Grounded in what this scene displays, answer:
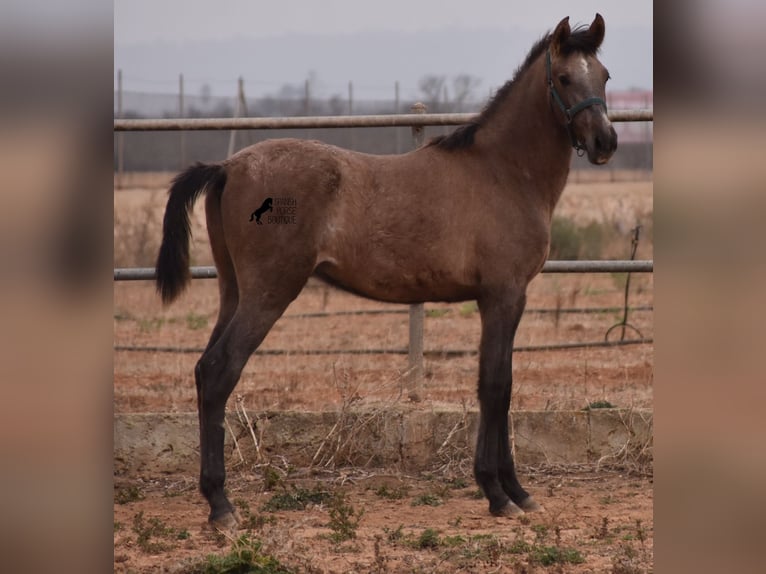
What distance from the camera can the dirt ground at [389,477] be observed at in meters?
3.62

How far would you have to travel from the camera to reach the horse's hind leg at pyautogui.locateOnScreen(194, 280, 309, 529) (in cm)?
433

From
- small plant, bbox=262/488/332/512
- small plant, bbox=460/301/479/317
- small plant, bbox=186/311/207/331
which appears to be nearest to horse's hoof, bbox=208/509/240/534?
small plant, bbox=262/488/332/512

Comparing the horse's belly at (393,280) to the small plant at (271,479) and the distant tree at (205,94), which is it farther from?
the distant tree at (205,94)

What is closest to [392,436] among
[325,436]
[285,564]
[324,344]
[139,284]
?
[325,436]

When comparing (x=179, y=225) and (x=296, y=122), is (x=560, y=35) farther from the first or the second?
(x=179, y=225)

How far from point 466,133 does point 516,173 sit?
0.34 m

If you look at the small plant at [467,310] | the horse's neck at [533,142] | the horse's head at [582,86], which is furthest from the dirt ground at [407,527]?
the small plant at [467,310]

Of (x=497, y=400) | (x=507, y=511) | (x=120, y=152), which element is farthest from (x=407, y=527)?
(x=120, y=152)

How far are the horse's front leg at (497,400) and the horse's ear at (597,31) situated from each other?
127 cm

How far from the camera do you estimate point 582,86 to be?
14.6ft

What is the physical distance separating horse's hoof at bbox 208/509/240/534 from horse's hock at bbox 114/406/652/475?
99 cm

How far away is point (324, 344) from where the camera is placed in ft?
29.8

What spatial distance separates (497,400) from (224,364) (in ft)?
4.44

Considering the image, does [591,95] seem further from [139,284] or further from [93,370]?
[139,284]
